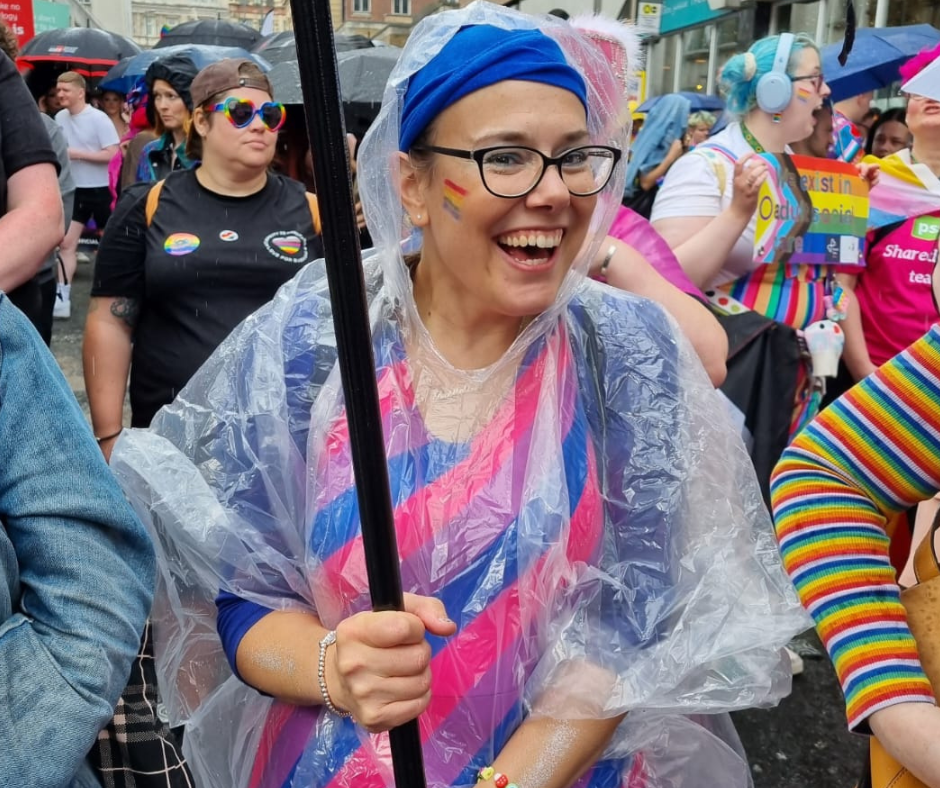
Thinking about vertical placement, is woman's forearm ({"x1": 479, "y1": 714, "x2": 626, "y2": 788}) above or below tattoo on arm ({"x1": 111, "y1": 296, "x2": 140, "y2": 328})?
below

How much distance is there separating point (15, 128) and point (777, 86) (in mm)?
2138

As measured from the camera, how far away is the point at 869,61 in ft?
22.2

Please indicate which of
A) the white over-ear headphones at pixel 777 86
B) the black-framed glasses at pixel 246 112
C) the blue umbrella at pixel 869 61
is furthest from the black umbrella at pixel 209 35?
the white over-ear headphones at pixel 777 86

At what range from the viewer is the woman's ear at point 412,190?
1.51 m

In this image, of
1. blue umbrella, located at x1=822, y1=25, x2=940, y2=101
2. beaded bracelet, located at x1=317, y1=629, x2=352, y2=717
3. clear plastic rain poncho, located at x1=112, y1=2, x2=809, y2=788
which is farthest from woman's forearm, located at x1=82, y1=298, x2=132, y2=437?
blue umbrella, located at x1=822, y1=25, x2=940, y2=101

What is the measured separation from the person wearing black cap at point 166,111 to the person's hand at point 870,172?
2.99m

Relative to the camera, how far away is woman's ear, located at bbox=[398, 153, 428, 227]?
151 cm

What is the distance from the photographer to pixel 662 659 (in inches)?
52.5

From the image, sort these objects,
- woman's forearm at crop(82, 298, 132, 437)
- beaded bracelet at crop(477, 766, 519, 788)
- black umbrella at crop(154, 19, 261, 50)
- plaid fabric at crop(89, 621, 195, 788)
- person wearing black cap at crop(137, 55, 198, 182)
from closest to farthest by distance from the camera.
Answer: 1. beaded bracelet at crop(477, 766, 519, 788)
2. plaid fabric at crop(89, 621, 195, 788)
3. woman's forearm at crop(82, 298, 132, 437)
4. person wearing black cap at crop(137, 55, 198, 182)
5. black umbrella at crop(154, 19, 261, 50)

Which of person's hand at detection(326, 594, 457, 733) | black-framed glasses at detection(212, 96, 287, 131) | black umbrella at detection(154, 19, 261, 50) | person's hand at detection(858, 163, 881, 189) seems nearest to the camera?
person's hand at detection(326, 594, 457, 733)

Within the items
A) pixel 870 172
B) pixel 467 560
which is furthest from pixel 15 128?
pixel 870 172

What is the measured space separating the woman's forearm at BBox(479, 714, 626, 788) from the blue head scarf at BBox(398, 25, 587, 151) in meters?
0.87

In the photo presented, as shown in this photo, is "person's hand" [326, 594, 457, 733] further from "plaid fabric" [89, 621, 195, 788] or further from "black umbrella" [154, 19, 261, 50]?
"black umbrella" [154, 19, 261, 50]

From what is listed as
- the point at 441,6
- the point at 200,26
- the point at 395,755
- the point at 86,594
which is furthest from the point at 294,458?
the point at 200,26
